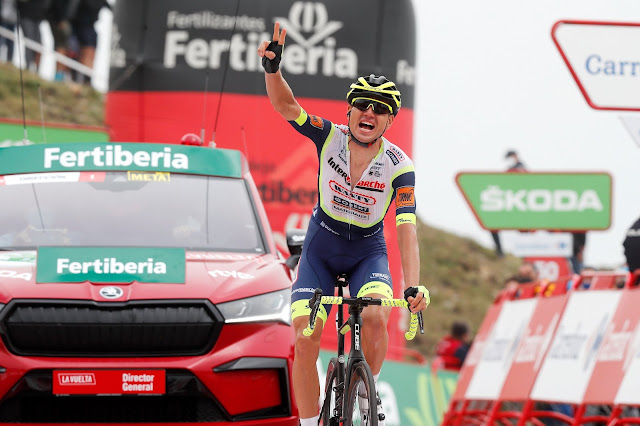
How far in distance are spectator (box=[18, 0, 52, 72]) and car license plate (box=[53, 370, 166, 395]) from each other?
1786 cm

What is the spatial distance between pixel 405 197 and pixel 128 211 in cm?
189

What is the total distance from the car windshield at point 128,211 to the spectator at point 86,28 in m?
17.1

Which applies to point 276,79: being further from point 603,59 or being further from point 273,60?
point 603,59

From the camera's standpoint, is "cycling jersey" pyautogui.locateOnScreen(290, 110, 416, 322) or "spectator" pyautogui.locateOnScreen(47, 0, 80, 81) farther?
"spectator" pyautogui.locateOnScreen(47, 0, 80, 81)

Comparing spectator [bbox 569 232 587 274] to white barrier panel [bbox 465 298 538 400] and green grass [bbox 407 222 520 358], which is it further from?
green grass [bbox 407 222 520 358]

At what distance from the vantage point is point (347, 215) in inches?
301

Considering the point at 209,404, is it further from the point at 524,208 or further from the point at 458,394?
the point at 524,208

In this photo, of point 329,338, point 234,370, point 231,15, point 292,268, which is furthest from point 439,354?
point 234,370

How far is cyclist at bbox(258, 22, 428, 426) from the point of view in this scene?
732 cm

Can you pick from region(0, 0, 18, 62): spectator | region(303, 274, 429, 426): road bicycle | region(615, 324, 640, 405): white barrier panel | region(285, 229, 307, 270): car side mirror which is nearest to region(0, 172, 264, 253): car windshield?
region(285, 229, 307, 270): car side mirror

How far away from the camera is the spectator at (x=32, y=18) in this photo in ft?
80.8

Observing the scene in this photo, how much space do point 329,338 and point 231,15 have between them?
4203mm

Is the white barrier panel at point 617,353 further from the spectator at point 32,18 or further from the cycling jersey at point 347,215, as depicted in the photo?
the spectator at point 32,18

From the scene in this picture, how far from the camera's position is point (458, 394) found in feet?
48.3
